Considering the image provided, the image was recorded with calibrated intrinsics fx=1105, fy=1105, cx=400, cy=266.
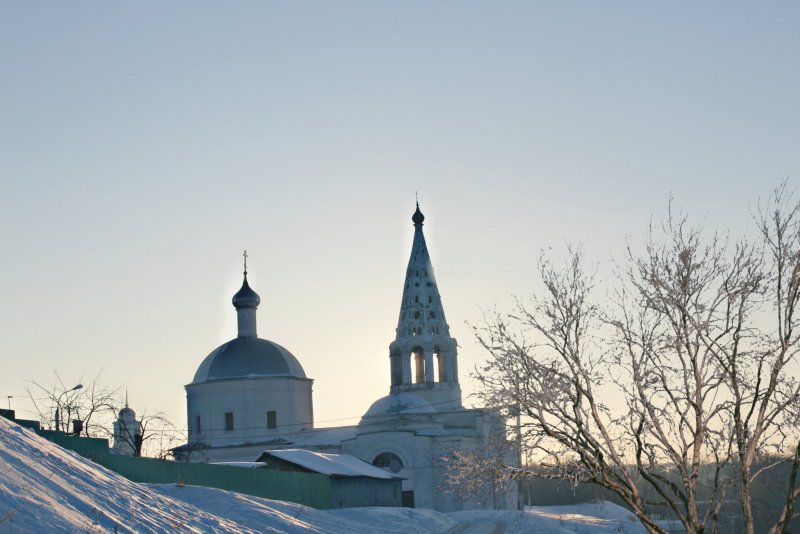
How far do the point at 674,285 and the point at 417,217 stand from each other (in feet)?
143

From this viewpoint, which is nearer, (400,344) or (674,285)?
(674,285)

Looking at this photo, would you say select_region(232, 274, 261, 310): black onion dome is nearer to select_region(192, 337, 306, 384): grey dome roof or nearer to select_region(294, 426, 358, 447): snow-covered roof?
select_region(192, 337, 306, 384): grey dome roof

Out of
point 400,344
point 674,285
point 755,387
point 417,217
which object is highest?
point 417,217

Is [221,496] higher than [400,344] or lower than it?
lower

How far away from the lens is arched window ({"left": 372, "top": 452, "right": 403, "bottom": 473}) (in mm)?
48812

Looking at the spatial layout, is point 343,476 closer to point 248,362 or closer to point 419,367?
point 419,367

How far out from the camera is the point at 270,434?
183 feet

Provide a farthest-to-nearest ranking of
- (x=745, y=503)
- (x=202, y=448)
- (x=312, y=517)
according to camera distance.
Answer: (x=202, y=448) → (x=312, y=517) → (x=745, y=503)

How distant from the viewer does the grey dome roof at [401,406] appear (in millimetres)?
50156

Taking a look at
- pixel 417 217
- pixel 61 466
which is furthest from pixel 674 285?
pixel 417 217

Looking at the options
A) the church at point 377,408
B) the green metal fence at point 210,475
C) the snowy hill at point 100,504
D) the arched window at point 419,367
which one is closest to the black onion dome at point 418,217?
the church at point 377,408

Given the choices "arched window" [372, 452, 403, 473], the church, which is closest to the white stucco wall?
the church

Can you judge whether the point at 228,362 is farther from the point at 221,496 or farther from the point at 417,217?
the point at 221,496

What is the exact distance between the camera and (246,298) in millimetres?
59250
